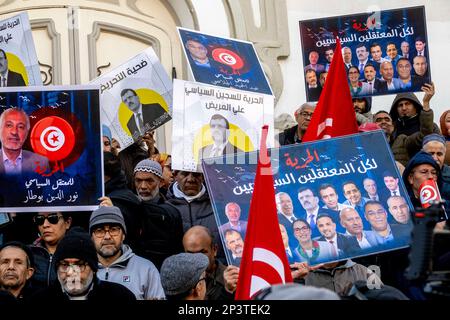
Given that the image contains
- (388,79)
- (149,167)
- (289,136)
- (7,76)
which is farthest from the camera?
(388,79)

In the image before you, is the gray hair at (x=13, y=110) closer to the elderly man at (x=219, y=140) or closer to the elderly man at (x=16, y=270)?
the elderly man at (x=16, y=270)

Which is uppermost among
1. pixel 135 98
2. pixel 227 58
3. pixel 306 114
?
pixel 227 58

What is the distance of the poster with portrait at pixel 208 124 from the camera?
10.3m

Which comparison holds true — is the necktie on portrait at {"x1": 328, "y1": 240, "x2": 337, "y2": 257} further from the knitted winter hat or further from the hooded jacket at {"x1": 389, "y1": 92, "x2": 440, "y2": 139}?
the hooded jacket at {"x1": 389, "y1": 92, "x2": 440, "y2": 139}

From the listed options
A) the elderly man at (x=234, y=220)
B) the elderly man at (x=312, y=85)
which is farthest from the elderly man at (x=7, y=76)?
the elderly man at (x=234, y=220)

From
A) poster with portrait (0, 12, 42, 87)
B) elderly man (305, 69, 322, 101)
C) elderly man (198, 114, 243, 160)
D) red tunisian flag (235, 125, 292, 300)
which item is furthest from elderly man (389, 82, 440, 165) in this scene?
red tunisian flag (235, 125, 292, 300)

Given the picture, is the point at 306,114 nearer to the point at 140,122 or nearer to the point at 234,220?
the point at 140,122

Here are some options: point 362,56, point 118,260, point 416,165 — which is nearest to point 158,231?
point 118,260

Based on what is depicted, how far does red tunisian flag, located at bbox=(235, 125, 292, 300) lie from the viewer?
26.2 feet

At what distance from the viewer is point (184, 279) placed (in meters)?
8.01

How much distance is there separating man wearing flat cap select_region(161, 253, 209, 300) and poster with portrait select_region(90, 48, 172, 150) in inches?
120

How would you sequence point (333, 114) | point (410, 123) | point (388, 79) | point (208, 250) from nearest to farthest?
point (208, 250), point (333, 114), point (388, 79), point (410, 123)

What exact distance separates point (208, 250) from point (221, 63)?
192 centimetres

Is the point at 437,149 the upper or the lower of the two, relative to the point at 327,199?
upper
